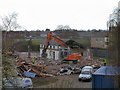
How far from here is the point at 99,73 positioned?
30.5 feet

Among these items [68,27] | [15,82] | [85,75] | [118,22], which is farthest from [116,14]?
[68,27]

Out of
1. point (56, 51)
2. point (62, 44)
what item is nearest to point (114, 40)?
point (62, 44)

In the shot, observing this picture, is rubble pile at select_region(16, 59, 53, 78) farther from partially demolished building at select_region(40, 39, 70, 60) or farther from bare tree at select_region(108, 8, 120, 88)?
bare tree at select_region(108, 8, 120, 88)

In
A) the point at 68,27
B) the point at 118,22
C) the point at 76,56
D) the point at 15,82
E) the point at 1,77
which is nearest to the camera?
the point at 118,22

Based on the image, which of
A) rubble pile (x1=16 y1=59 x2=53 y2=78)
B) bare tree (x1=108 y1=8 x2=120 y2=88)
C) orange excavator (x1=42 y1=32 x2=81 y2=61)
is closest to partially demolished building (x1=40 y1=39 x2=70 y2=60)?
orange excavator (x1=42 y1=32 x2=81 y2=61)

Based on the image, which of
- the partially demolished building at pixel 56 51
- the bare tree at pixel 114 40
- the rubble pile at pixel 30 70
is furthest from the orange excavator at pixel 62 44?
the bare tree at pixel 114 40

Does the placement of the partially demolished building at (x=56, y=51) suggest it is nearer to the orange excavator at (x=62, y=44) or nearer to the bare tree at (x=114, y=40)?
the orange excavator at (x=62, y=44)

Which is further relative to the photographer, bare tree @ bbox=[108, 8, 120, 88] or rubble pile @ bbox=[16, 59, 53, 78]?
rubble pile @ bbox=[16, 59, 53, 78]

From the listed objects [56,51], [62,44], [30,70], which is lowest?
[30,70]

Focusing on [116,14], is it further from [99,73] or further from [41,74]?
[41,74]

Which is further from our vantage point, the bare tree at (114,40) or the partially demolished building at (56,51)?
the partially demolished building at (56,51)

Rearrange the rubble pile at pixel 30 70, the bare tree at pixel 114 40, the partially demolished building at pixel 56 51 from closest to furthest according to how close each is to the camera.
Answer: the bare tree at pixel 114 40 < the rubble pile at pixel 30 70 < the partially demolished building at pixel 56 51

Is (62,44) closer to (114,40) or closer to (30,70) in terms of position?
(30,70)

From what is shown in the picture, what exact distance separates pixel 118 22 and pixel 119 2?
0.79 metres
